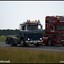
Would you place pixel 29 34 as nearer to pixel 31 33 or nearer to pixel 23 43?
pixel 31 33

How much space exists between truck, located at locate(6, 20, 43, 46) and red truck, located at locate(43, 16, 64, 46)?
167cm

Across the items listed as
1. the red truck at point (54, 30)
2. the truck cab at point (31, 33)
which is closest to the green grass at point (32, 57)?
the truck cab at point (31, 33)

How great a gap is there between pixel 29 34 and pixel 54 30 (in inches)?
168

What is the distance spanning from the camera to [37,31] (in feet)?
121

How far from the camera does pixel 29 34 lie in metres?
36.3

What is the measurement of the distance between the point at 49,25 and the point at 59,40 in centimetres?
211

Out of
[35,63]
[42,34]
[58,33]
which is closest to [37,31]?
[42,34]

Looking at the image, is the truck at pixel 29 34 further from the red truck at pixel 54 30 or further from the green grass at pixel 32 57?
the green grass at pixel 32 57

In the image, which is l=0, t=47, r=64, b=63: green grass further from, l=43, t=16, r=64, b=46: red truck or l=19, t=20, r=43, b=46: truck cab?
l=43, t=16, r=64, b=46: red truck

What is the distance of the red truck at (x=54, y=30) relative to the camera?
39.1 meters

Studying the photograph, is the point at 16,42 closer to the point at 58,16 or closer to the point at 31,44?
the point at 31,44

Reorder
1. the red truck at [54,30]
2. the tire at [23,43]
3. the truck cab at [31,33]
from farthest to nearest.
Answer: the red truck at [54,30], the tire at [23,43], the truck cab at [31,33]

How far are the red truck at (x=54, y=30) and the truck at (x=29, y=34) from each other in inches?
65.9

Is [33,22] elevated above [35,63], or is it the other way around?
[33,22]
